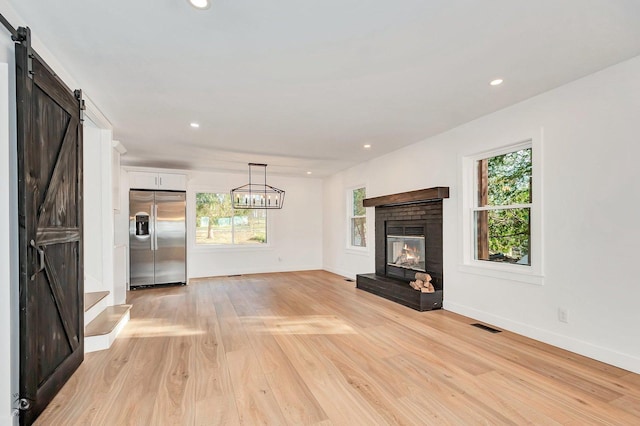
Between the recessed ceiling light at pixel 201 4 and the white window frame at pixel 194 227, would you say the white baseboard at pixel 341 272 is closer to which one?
the white window frame at pixel 194 227

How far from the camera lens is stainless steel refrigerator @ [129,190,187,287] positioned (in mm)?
6281

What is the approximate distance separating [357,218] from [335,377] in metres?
4.89

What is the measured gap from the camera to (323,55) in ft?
8.23

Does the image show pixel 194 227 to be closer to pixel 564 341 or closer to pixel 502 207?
pixel 502 207

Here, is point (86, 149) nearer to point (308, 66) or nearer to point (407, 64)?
point (308, 66)

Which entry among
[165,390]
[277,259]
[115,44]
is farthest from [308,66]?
[277,259]

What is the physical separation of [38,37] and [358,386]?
344cm

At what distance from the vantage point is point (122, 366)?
280 cm

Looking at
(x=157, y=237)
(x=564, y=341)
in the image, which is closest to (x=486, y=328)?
(x=564, y=341)

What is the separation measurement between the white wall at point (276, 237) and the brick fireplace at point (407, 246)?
2.59 meters

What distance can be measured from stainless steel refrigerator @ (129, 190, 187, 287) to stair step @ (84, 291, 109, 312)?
2404 millimetres

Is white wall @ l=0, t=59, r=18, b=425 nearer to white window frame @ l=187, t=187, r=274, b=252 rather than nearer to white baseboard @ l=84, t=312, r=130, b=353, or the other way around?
white baseboard @ l=84, t=312, r=130, b=353

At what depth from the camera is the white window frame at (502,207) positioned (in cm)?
336

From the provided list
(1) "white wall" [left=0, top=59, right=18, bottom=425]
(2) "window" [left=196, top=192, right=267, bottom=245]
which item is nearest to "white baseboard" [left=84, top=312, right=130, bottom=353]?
(1) "white wall" [left=0, top=59, right=18, bottom=425]
